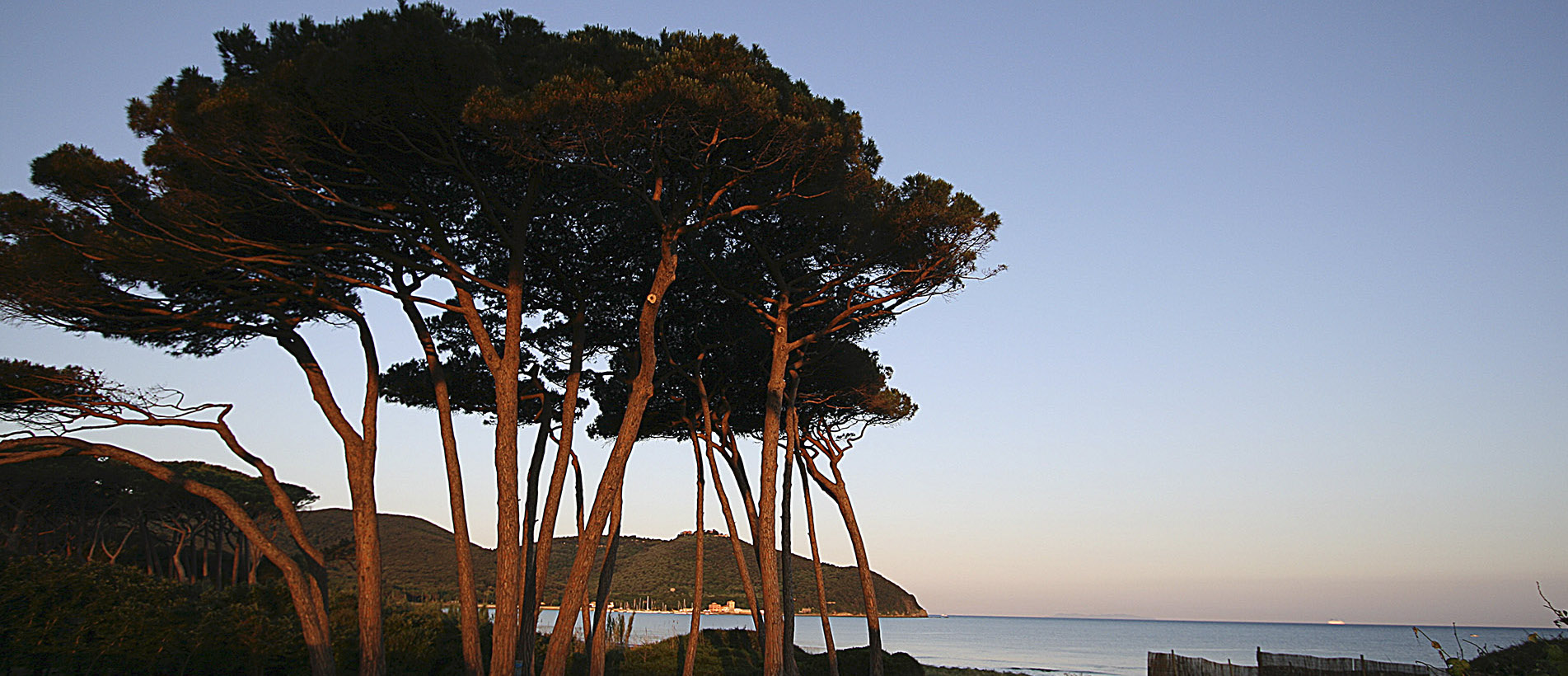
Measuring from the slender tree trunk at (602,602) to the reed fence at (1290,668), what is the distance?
9396 millimetres

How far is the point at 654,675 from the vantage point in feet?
62.5

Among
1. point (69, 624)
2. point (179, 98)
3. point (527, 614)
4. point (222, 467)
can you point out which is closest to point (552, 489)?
point (527, 614)

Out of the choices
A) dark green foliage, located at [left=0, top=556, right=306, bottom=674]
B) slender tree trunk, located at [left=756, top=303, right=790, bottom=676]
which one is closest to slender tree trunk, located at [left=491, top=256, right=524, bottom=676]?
slender tree trunk, located at [left=756, top=303, right=790, bottom=676]

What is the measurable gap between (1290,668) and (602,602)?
10.9m

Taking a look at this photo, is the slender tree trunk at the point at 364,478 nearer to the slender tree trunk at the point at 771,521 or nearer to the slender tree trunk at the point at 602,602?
the slender tree trunk at the point at 602,602

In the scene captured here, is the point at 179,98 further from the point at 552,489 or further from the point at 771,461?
the point at 771,461

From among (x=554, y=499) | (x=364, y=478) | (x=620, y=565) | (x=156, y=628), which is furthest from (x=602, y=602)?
(x=620, y=565)

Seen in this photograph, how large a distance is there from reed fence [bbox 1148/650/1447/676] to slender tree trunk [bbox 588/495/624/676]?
9396 mm

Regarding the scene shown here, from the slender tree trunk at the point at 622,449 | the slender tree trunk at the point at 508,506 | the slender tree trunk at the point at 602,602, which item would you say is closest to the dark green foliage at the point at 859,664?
the slender tree trunk at the point at 602,602

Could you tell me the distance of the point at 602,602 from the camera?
16.2 meters

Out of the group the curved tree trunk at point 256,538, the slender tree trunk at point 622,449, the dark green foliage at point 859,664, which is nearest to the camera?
the slender tree trunk at point 622,449

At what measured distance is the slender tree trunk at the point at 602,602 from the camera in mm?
15664

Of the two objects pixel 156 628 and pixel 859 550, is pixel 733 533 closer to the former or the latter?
pixel 859 550

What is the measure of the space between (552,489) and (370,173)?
489 cm
